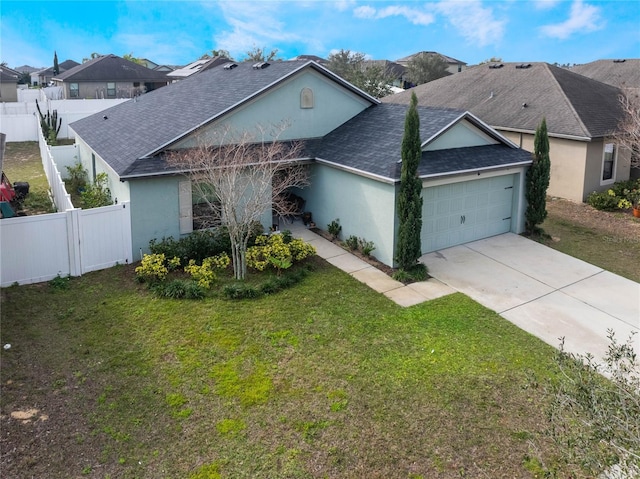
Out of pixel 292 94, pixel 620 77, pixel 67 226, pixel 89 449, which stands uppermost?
pixel 620 77

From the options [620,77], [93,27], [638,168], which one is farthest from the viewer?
[93,27]

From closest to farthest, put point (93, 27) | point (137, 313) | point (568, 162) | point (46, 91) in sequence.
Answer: point (137, 313) < point (568, 162) < point (46, 91) < point (93, 27)

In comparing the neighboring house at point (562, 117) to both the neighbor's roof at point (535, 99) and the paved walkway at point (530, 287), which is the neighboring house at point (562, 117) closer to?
the neighbor's roof at point (535, 99)

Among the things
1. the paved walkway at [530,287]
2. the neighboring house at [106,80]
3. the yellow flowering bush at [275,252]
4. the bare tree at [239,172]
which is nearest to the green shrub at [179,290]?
the bare tree at [239,172]

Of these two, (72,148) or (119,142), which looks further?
(72,148)

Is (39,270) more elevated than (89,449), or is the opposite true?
(39,270)

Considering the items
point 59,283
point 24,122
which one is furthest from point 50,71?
point 59,283

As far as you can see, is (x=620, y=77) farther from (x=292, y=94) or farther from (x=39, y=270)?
(x=39, y=270)

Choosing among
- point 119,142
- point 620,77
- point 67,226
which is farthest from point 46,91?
point 620,77
